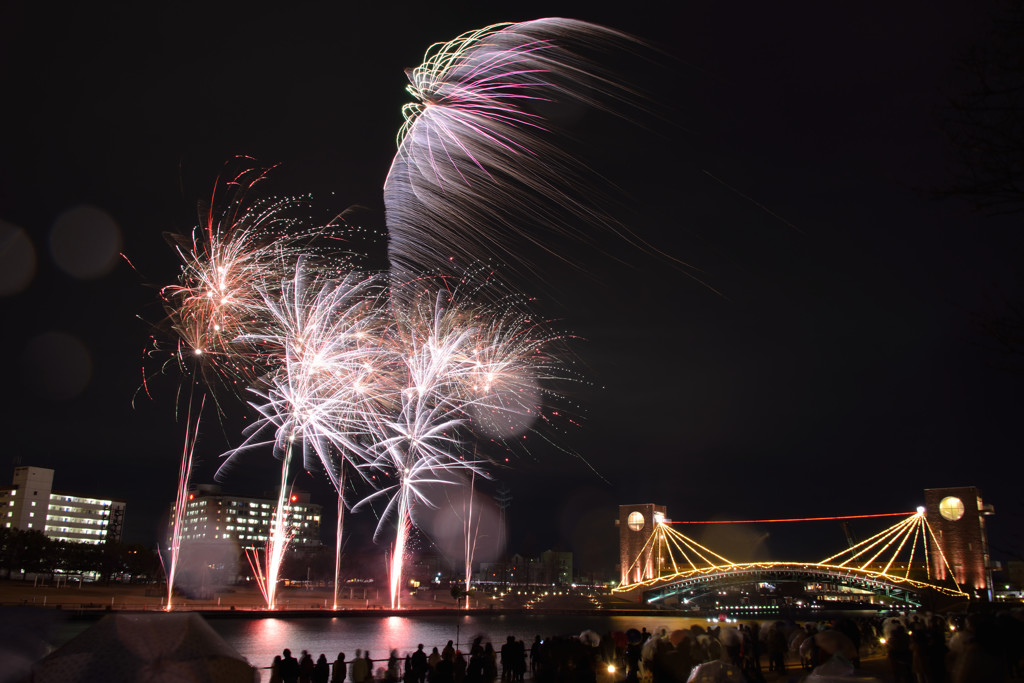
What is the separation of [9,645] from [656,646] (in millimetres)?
11502

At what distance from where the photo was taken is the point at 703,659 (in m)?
12.9

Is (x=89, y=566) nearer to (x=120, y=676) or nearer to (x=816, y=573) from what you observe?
(x=816, y=573)

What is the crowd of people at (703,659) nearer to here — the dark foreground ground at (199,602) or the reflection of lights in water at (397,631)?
the dark foreground ground at (199,602)

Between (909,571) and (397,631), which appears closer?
(397,631)

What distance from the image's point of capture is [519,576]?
198250 millimetres

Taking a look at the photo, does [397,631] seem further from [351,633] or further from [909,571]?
[909,571]

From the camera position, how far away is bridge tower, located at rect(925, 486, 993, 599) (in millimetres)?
80250

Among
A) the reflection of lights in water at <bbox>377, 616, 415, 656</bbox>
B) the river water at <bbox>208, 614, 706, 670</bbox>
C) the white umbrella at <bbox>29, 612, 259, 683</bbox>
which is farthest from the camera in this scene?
the reflection of lights in water at <bbox>377, 616, 415, 656</bbox>

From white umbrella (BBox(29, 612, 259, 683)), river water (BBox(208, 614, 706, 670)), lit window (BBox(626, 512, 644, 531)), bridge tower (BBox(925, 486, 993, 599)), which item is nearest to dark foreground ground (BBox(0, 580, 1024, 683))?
river water (BBox(208, 614, 706, 670))

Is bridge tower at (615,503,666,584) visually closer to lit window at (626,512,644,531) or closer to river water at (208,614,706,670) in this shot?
lit window at (626,512,644,531)

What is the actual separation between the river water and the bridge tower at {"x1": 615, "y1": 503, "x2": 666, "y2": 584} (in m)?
39.6

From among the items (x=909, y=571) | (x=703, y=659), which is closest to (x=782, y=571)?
(x=909, y=571)

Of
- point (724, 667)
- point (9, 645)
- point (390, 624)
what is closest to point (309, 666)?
point (9, 645)

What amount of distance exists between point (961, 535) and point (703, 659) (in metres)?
84.4
